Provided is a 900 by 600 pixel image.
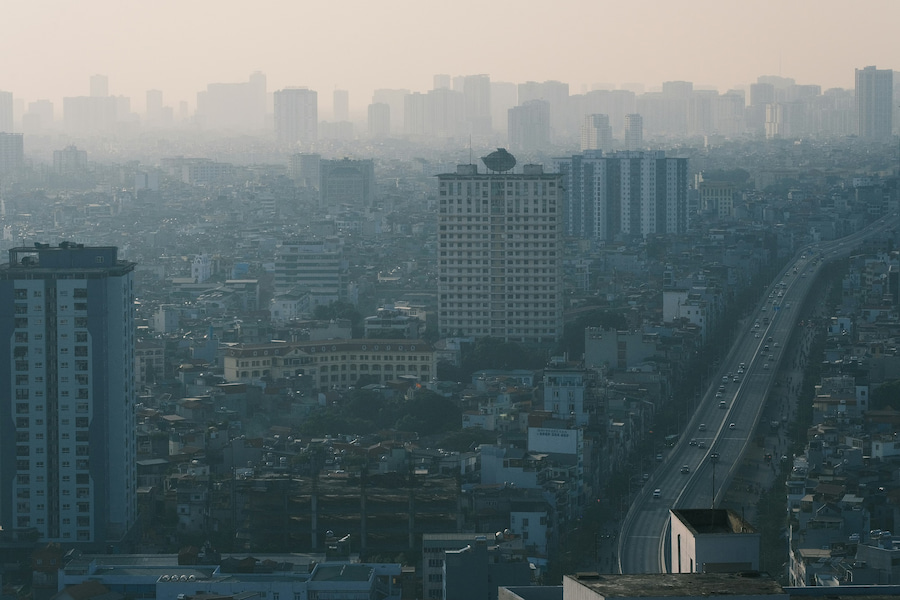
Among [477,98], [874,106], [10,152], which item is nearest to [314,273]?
[10,152]

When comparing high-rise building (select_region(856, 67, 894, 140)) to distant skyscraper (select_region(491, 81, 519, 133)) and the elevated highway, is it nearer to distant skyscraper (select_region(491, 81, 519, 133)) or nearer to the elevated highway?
distant skyscraper (select_region(491, 81, 519, 133))

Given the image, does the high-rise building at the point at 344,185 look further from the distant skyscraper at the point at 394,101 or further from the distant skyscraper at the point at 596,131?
the distant skyscraper at the point at 394,101

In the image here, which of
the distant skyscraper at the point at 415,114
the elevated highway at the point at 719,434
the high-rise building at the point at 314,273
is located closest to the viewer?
the elevated highway at the point at 719,434

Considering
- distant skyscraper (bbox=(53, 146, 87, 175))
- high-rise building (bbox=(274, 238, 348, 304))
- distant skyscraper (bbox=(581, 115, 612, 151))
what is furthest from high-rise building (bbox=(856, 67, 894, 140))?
high-rise building (bbox=(274, 238, 348, 304))

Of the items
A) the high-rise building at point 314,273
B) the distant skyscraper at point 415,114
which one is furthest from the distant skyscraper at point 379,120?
the high-rise building at point 314,273

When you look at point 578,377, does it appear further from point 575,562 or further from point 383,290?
point 383,290

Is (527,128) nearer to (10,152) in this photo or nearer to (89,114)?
(89,114)
